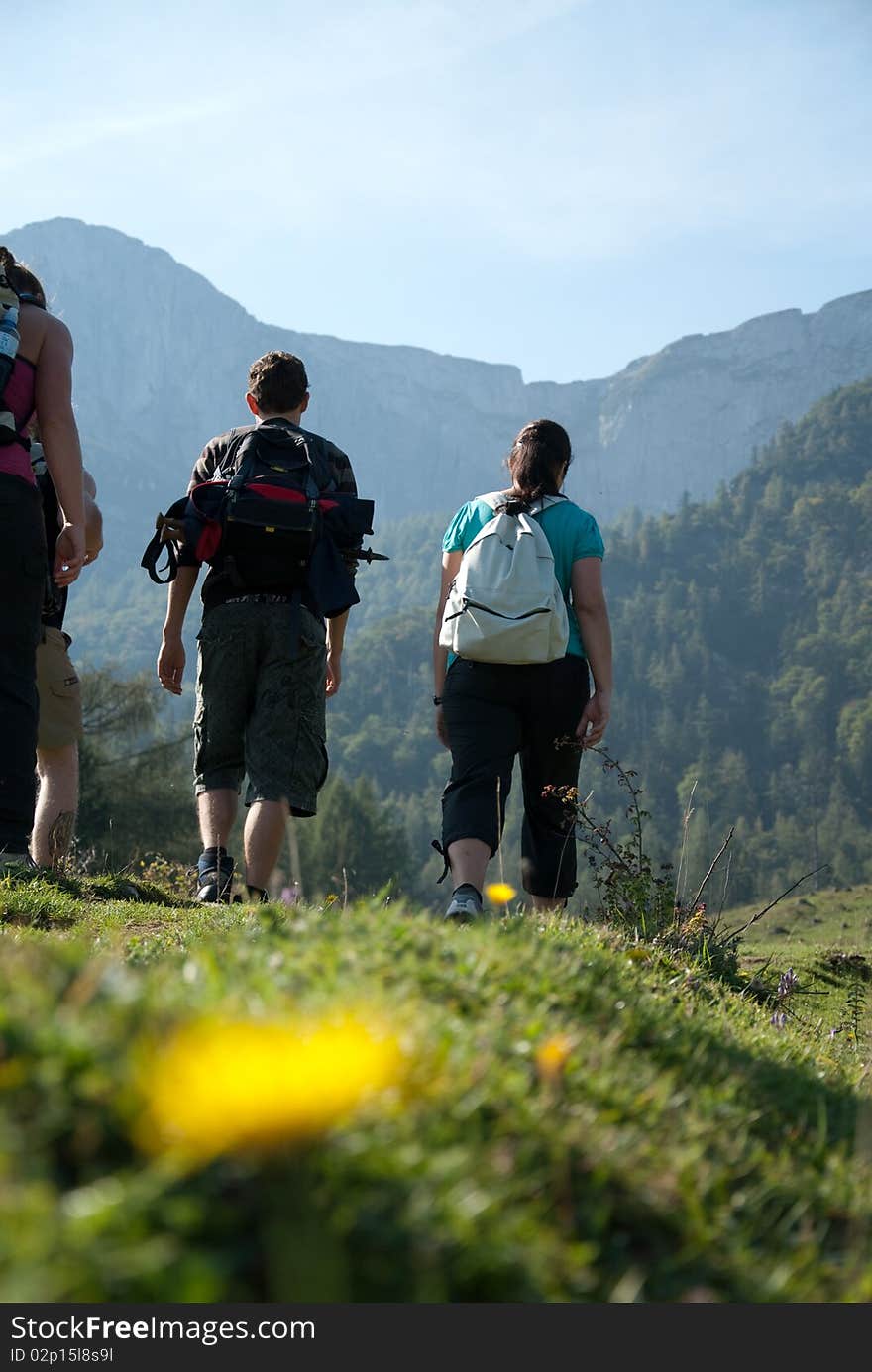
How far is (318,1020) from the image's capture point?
180 cm

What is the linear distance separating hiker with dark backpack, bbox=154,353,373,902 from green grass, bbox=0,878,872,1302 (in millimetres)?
2696

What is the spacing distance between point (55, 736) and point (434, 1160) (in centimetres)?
504

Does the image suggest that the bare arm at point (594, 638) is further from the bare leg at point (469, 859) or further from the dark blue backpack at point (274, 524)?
the dark blue backpack at point (274, 524)

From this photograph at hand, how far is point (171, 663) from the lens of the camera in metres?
6.16

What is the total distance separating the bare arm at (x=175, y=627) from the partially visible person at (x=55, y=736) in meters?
0.45

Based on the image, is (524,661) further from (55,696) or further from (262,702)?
(55,696)

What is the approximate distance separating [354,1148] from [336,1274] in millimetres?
173

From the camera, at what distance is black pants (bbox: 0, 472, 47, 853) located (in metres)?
4.84

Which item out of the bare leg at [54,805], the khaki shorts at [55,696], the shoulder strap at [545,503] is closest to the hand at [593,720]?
the shoulder strap at [545,503]

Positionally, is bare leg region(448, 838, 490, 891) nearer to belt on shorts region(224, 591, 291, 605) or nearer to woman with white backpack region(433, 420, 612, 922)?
woman with white backpack region(433, 420, 612, 922)

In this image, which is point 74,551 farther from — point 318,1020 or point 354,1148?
point 354,1148

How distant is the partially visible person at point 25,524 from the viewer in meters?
4.85

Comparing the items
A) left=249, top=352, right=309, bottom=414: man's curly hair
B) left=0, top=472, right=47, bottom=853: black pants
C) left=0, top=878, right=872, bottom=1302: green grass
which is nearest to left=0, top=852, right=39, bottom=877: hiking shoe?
left=0, top=472, right=47, bottom=853: black pants

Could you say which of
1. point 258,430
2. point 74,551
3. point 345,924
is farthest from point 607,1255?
point 258,430
